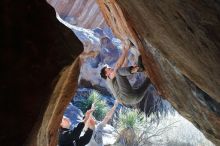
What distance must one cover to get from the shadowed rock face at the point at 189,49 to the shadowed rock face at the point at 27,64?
2.30ft

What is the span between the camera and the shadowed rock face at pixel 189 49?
2257mm

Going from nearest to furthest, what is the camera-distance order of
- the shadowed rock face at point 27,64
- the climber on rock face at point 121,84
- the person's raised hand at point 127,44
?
the shadowed rock face at point 27,64
the person's raised hand at point 127,44
the climber on rock face at point 121,84

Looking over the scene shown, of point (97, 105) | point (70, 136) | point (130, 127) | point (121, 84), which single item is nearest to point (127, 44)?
point (121, 84)

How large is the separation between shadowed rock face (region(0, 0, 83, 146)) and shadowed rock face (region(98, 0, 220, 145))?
700 mm

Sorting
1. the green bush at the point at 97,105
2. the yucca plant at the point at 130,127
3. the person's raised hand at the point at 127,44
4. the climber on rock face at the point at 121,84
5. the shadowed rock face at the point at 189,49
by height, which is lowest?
the green bush at the point at 97,105

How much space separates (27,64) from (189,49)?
1.13m

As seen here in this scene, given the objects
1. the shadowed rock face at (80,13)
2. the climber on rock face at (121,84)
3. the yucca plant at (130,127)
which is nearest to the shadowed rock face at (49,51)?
the climber on rock face at (121,84)

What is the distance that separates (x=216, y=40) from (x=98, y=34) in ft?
54.6

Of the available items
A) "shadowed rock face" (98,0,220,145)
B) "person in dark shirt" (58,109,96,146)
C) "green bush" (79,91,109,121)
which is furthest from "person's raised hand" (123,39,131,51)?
"green bush" (79,91,109,121)

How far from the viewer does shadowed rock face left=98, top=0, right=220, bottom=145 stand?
7.40 feet

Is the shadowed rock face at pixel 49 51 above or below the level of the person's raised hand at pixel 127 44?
above

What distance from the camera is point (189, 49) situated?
9.19 feet


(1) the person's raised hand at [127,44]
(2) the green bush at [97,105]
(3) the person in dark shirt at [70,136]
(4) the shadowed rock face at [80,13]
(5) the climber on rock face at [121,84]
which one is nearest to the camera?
(3) the person in dark shirt at [70,136]

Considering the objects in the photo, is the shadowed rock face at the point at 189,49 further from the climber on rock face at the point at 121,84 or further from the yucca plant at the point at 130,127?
the yucca plant at the point at 130,127
